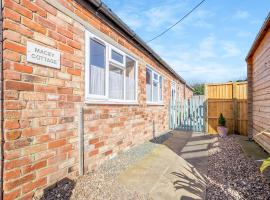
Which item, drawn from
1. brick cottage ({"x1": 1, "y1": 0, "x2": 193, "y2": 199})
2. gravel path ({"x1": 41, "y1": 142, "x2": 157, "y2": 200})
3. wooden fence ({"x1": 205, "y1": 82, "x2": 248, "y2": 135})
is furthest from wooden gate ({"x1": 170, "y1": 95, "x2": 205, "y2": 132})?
gravel path ({"x1": 41, "y1": 142, "x2": 157, "y2": 200})

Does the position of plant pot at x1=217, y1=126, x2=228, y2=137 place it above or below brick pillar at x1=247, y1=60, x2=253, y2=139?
below

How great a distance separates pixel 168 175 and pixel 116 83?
2.73 meters

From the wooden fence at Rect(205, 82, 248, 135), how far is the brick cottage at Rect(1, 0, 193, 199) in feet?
19.2

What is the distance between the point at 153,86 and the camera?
8719 mm

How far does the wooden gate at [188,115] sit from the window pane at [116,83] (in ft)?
20.9

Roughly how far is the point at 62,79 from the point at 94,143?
160 centimetres

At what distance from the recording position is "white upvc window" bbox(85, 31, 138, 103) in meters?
4.05

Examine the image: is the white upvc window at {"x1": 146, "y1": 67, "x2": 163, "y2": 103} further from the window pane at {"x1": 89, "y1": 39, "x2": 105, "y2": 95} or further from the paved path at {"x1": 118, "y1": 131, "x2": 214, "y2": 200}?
the window pane at {"x1": 89, "y1": 39, "x2": 105, "y2": 95}

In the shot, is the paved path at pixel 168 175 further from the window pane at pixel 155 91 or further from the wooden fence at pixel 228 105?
the wooden fence at pixel 228 105

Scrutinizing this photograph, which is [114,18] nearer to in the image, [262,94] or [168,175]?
[168,175]

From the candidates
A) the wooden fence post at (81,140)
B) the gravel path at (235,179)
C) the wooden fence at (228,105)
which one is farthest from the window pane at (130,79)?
the wooden fence at (228,105)

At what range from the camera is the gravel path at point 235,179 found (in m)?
3.23

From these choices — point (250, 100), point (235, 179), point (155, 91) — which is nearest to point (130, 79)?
point (155, 91)

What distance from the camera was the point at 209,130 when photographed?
9.92 m
